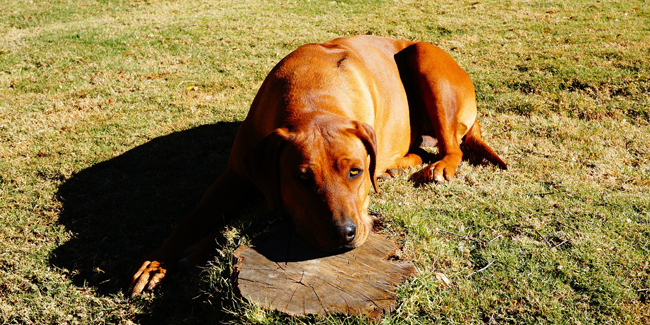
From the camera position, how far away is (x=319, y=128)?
10.0ft

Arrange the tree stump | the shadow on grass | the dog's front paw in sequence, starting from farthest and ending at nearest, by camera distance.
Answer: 1. the dog's front paw
2. the shadow on grass
3. the tree stump

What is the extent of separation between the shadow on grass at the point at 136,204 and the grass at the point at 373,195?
0.02m

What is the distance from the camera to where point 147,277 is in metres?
3.26

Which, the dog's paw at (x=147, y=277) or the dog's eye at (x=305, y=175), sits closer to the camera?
the dog's eye at (x=305, y=175)

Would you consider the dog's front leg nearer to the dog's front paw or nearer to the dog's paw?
the dog's paw

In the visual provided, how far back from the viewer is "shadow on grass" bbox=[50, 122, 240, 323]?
3.40m

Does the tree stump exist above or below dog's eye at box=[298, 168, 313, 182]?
below

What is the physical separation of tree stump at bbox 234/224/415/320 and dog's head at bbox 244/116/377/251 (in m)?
0.10

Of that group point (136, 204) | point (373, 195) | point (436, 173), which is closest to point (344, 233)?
point (373, 195)

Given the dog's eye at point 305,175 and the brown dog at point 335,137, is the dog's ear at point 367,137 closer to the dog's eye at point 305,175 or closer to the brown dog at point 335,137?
the brown dog at point 335,137

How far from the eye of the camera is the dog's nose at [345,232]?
8.92 ft

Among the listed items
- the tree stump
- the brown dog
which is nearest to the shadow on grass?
the brown dog

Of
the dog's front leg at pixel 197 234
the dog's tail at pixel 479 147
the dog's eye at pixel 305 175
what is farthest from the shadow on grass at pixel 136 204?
the dog's tail at pixel 479 147

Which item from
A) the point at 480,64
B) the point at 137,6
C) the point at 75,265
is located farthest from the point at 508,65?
the point at 137,6
